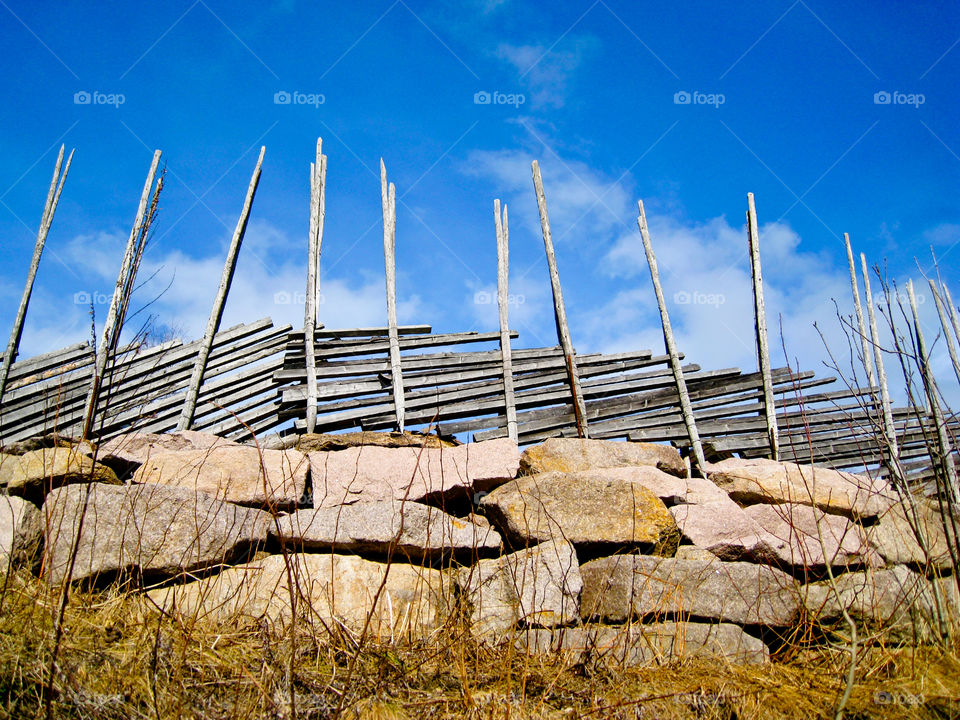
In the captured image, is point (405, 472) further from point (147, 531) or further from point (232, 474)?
point (147, 531)

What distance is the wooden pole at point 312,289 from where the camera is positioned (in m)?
5.48

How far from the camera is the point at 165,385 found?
5.89 meters

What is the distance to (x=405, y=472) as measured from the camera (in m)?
3.92

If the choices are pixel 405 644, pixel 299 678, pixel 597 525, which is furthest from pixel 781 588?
pixel 299 678

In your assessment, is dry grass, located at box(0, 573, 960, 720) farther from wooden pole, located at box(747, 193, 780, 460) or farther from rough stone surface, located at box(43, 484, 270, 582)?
wooden pole, located at box(747, 193, 780, 460)

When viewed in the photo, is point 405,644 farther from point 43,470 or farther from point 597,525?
point 43,470

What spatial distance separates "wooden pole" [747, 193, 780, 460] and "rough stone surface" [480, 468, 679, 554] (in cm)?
277

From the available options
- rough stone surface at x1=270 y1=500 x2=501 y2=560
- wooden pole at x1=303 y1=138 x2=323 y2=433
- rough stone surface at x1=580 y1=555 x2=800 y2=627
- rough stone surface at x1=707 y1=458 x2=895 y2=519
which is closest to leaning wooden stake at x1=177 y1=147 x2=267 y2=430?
wooden pole at x1=303 y1=138 x2=323 y2=433

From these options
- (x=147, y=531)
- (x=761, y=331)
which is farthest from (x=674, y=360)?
(x=147, y=531)

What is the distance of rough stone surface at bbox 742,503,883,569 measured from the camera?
358 cm

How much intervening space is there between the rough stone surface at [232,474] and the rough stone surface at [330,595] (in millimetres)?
472

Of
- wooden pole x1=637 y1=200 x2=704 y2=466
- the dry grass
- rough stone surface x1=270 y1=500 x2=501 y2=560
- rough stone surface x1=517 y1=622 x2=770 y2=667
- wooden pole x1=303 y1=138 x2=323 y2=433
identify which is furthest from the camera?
wooden pole x1=637 y1=200 x2=704 y2=466

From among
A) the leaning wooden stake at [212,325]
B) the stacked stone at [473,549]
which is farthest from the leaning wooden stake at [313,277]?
the stacked stone at [473,549]

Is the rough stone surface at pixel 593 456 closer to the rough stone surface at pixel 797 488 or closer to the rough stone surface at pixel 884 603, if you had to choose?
the rough stone surface at pixel 797 488
